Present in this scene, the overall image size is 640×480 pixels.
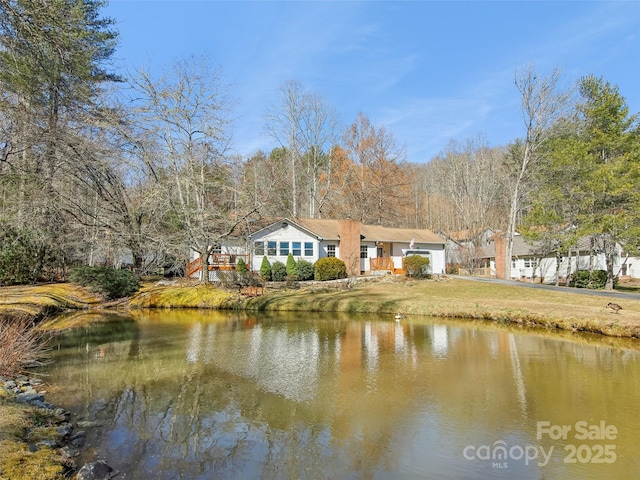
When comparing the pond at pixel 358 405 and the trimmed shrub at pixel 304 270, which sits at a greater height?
the trimmed shrub at pixel 304 270

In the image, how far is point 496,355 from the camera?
11.4 meters

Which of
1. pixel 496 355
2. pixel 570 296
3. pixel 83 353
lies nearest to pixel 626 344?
pixel 496 355

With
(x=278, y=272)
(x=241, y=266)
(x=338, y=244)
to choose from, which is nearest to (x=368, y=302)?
(x=278, y=272)

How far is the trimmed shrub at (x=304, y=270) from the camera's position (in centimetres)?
2875

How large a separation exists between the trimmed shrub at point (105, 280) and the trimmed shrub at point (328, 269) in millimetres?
11959

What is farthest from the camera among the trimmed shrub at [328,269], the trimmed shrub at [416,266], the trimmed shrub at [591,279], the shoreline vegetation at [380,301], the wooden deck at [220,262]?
the trimmed shrub at [416,266]

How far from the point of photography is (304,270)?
28.8 m

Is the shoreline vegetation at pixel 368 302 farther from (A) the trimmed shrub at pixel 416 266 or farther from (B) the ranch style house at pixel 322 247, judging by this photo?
(B) the ranch style house at pixel 322 247

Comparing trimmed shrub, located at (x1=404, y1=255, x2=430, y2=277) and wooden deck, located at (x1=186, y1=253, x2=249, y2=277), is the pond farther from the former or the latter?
trimmed shrub, located at (x1=404, y1=255, x2=430, y2=277)

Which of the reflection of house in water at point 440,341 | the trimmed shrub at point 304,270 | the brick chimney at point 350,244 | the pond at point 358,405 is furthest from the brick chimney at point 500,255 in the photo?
the pond at point 358,405

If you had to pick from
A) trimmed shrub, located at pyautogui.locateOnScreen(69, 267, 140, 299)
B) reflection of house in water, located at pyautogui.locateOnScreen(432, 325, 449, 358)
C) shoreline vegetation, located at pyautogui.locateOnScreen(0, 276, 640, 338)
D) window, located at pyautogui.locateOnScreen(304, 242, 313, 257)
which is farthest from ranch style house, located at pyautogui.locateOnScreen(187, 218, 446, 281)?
reflection of house in water, located at pyautogui.locateOnScreen(432, 325, 449, 358)

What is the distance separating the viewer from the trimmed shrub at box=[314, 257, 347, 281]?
93.1 ft

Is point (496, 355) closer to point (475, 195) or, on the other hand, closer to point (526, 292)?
point (526, 292)

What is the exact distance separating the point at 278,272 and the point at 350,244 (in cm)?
625
